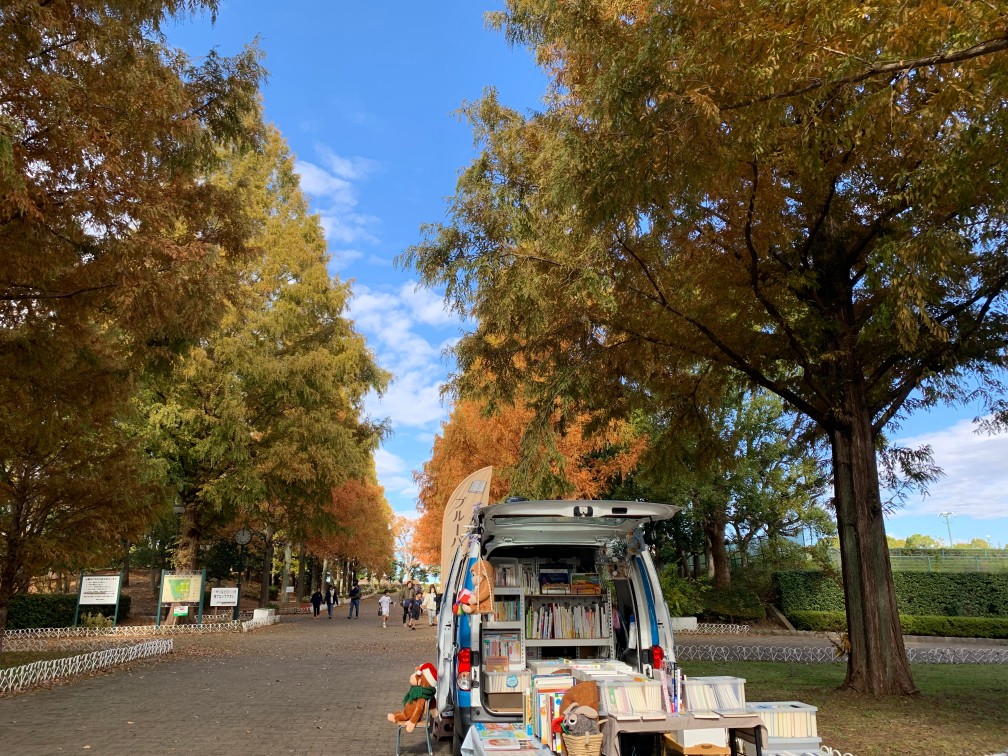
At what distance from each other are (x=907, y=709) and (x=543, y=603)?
484cm

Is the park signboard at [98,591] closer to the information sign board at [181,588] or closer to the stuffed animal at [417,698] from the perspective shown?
the information sign board at [181,588]

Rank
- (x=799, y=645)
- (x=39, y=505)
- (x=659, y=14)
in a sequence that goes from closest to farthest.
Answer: (x=659, y=14)
(x=39, y=505)
(x=799, y=645)

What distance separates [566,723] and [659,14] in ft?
19.4

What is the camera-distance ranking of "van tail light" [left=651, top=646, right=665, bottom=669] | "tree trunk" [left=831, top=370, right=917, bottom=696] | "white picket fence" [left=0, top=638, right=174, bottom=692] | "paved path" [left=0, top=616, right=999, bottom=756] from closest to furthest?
1. "van tail light" [left=651, top=646, right=665, bottom=669]
2. "paved path" [left=0, top=616, right=999, bottom=756]
3. "tree trunk" [left=831, top=370, right=917, bottom=696]
4. "white picket fence" [left=0, top=638, right=174, bottom=692]

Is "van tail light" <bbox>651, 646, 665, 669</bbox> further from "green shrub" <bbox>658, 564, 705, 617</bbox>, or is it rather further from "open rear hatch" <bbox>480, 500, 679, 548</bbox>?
"green shrub" <bbox>658, 564, 705, 617</bbox>

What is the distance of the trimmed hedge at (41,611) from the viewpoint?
2178 cm

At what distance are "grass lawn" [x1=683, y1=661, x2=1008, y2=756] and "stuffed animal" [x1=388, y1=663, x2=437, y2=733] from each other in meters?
3.74

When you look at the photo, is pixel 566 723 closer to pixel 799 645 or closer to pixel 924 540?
pixel 799 645

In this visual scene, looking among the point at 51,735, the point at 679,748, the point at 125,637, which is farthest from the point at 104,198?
the point at 125,637

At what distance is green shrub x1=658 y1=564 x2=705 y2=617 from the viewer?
23078 mm

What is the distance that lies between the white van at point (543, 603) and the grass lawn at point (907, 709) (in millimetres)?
2194

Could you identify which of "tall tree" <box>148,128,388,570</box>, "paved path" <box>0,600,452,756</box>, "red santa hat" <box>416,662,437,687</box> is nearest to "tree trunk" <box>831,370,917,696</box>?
"paved path" <box>0,600,452,756</box>

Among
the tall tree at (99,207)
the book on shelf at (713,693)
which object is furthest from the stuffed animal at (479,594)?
the tall tree at (99,207)

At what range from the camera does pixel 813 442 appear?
12.8 meters
